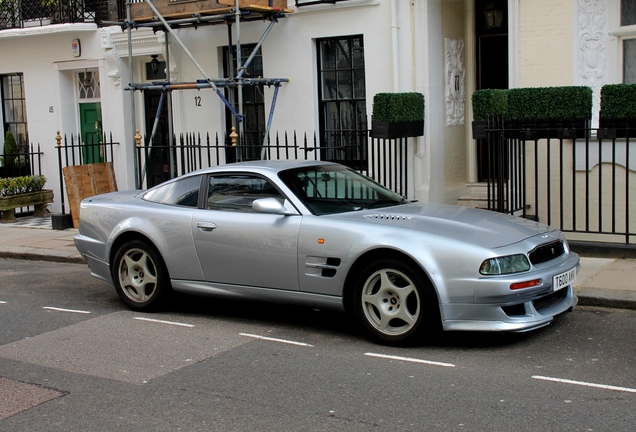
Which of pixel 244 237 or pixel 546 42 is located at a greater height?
pixel 546 42

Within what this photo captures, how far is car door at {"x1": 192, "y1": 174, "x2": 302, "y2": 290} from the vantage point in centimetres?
761

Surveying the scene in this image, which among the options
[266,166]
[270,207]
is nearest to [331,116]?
[266,166]

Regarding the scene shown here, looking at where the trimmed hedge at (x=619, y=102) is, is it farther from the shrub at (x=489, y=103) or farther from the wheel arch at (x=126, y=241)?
the wheel arch at (x=126, y=241)

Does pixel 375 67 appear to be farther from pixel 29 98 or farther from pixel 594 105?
pixel 29 98

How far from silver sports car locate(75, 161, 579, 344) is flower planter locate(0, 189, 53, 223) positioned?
7.64 m

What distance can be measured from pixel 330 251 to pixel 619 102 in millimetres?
5080

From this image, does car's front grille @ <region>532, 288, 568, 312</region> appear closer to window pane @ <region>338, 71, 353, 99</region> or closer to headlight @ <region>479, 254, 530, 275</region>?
headlight @ <region>479, 254, 530, 275</region>

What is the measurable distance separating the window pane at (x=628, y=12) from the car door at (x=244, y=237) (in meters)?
6.50

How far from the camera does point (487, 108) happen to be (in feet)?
36.9

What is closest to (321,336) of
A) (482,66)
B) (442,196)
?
(442,196)

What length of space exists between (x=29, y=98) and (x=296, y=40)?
22.5ft

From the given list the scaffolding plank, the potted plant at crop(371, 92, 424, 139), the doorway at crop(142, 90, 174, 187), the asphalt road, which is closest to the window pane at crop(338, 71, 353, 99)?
the scaffolding plank

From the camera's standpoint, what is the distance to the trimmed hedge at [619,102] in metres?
10.4

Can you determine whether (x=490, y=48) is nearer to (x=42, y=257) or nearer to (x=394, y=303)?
(x=42, y=257)
